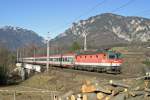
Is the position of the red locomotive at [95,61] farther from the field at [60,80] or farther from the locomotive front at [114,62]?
the field at [60,80]

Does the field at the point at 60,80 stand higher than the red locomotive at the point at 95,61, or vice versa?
the red locomotive at the point at 95,61

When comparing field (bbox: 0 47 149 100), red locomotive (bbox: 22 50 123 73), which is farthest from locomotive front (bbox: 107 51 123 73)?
field (bbox: 0 47 149 100)

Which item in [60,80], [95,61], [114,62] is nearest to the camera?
[114,62]

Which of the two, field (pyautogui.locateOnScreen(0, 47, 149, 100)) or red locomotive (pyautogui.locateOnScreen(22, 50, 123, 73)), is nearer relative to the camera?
field (pyautogui.locateOnScreen(0, 47, 149, 100))

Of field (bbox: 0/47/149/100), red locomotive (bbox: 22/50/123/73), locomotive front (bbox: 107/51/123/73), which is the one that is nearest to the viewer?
field (bbox: 0/47/149/100)

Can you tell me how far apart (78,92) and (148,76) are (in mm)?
4007

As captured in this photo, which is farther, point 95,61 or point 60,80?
point 95,61

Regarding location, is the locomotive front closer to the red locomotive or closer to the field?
the red locomotive

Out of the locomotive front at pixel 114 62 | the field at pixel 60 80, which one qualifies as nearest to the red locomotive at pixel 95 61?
the locomotive front at pixel 114 62

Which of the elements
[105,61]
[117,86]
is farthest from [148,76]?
[105,61]

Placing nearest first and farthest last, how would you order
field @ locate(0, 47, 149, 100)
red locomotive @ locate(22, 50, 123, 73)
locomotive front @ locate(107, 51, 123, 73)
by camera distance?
field @ locate(0, 47, 149, 100) → locomotive front @ locate(107, 51, 123, 73) → red locomotive @ locate(22, 50, 123, 73)

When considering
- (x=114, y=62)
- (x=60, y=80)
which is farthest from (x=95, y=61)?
(x=60, y=80)

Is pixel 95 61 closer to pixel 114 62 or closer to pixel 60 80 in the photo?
pixel 114 62

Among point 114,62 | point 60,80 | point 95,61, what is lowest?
point 60,80
